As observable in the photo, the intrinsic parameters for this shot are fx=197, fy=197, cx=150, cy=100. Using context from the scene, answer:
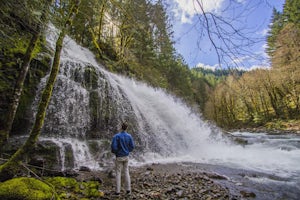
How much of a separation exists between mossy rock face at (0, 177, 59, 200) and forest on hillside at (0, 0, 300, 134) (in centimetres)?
228

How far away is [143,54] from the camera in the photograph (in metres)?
25.9

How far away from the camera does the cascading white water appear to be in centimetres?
862

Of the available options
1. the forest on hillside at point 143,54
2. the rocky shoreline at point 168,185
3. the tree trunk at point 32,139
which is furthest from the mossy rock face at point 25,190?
the forest on hillside at point 143,54

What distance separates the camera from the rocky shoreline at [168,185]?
16.2 ft

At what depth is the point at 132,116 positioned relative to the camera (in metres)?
11.5

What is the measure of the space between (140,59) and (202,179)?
67.7 feet

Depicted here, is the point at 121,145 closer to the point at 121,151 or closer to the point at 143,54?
the point at 121,151

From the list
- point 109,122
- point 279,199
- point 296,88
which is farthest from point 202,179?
point 296,88

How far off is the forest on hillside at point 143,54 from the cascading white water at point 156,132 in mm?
1201


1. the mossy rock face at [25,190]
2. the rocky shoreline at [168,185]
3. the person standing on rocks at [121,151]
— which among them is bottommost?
the rocky shoreline at [168,185]

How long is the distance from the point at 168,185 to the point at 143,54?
864 inches

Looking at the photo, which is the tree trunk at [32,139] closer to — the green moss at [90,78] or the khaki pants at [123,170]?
the khaki pants at [123,170]

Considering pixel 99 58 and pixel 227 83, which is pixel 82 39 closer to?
pixel 99 58

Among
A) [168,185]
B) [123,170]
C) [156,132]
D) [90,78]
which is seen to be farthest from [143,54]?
[123,170]
